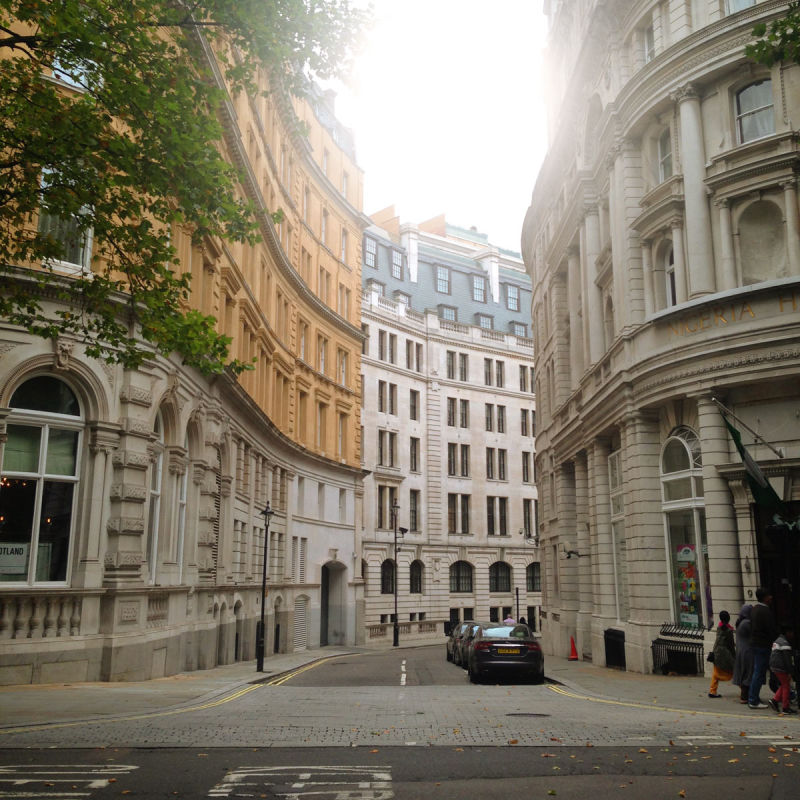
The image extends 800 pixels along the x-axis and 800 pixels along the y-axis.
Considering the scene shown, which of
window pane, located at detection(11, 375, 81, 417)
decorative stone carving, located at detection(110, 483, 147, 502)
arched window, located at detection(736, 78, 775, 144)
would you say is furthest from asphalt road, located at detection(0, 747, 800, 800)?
arched window, located at detection(736, 78, 775, 144)

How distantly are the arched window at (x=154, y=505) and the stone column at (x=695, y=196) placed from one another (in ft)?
45.0

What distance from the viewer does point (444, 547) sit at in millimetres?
62594

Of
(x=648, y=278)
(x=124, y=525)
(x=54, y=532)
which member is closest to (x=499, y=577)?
(x=648, y=278)

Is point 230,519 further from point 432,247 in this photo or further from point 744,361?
point 432,247

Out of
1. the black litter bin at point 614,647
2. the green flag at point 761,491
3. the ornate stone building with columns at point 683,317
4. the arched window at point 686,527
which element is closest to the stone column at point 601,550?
the ornate stone building with columns at point 683,317

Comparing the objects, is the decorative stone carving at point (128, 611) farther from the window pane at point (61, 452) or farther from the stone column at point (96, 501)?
the window pane at point (61, 452)

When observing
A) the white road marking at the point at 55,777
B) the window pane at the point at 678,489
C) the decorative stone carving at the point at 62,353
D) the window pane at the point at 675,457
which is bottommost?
the white road marking at the point at 55,777

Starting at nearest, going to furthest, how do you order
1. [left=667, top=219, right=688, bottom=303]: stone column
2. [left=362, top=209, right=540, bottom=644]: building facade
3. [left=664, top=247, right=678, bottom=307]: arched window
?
[left=667, top=219, right=688, bottom=303]: stone column < [left=664, top=247, right=678, bottom=307]: arched window < [left=362, top=209, right=540, bottom=644]: building facade

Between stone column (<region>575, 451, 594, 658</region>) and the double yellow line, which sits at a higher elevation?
stone column (<region>575, 451, 594, 658</region>)

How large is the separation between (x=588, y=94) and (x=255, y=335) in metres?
14.8

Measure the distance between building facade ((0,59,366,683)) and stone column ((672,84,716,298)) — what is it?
9.57m

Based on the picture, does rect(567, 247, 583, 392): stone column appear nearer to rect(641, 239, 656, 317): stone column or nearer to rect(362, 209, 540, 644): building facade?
rect(641, 239, 656, 317): stone column

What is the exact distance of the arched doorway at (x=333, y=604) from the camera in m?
46.3

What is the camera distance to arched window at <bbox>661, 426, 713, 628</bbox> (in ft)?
73.4
